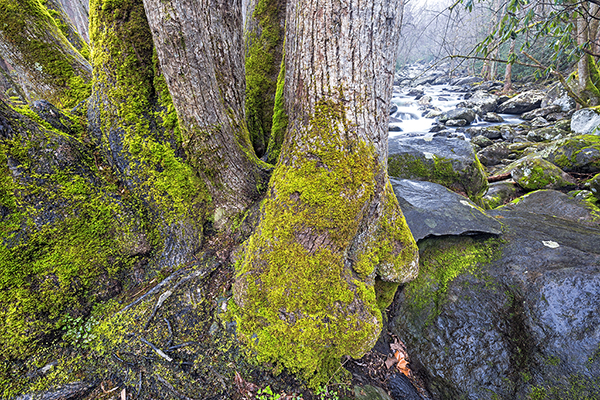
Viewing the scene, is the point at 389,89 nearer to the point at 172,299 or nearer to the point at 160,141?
the point at 160,141

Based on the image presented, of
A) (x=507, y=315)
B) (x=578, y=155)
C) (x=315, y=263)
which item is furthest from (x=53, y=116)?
(x=578, y=155)

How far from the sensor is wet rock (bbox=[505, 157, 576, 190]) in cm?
539

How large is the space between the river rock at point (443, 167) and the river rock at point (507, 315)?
170 centimetres

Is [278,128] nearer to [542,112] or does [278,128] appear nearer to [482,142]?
[482,142]

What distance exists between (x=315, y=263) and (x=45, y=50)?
366 centimetres

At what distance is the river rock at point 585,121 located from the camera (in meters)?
7.78

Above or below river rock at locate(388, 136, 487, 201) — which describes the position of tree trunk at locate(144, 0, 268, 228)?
above

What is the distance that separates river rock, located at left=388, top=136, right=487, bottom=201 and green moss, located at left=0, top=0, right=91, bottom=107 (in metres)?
4.69

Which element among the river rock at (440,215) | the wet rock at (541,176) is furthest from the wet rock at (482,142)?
the river rock at (440,215)

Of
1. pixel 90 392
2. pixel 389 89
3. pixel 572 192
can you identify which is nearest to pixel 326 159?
pixel 389 89

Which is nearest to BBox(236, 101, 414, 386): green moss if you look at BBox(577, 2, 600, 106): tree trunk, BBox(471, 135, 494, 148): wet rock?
BBox(471, 135, 494, 148): wet rock

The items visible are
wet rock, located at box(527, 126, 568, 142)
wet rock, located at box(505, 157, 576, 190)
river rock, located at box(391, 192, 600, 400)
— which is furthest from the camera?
wet rock, located at box(527, 126, 568, 142)

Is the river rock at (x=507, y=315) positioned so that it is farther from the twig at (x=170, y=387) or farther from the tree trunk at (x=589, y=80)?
the tree trunk at (x=589, y=80)

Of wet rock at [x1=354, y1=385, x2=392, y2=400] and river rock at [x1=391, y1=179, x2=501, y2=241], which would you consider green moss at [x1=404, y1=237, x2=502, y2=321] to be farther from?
wet rock at [x1=354, y1=385, x2=392, y2=400]
